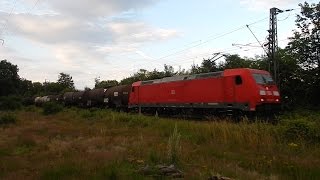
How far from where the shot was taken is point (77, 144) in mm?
16281

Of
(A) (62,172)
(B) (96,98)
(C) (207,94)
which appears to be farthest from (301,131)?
(B) (96,98)

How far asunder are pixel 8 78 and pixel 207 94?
76846mm

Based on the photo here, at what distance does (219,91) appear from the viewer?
27016mm

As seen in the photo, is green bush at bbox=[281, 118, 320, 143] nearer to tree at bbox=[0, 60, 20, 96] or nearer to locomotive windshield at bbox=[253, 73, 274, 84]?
locomotive windshield at bbox=[253, 73, 274, 84]

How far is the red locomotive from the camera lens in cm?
2458

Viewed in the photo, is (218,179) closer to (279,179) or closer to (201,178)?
(201,178)

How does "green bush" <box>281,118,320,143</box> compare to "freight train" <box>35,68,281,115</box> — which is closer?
"green bush" <box>281,118,320,143</box>

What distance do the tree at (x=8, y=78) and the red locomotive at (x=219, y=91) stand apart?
214 feet

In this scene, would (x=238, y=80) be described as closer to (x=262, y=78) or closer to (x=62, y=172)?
(x=262, y=78)

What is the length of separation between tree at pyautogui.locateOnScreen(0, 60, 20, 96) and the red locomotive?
214 ft

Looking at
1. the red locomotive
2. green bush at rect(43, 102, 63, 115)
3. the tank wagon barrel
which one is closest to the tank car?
the tank wagon barrel

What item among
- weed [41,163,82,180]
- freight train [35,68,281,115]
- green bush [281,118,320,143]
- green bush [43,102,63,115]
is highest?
freight train [35,68,281,115]

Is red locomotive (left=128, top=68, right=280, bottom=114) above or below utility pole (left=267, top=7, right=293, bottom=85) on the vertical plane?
below

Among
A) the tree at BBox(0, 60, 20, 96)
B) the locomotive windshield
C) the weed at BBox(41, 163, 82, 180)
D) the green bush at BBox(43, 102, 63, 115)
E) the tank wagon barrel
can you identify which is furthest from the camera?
the tree at BBox(0, 60, 20, 96)
